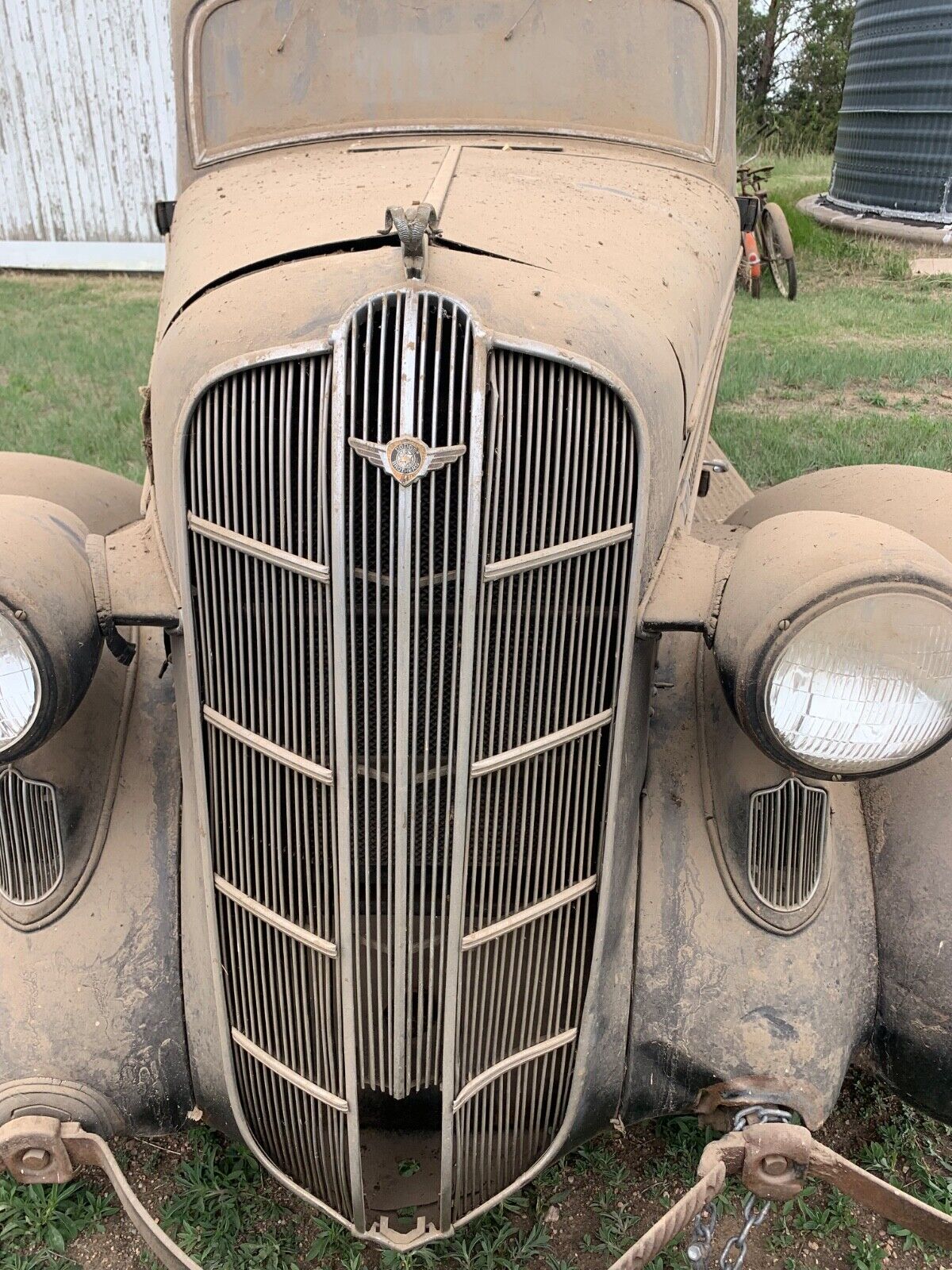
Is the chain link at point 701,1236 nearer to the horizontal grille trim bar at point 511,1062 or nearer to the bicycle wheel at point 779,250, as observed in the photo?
the horizontal grille trim bar at point 511,1062

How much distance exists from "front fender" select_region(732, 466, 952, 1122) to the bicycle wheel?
27.7ft

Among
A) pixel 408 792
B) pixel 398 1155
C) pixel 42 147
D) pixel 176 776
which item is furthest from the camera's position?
pixel 42 147

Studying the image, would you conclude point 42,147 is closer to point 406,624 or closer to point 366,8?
point 366,8

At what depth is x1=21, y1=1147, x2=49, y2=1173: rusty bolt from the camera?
190 centimetres

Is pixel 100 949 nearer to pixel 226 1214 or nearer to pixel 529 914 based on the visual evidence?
pixel 226 1214

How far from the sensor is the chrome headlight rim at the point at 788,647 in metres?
1.59

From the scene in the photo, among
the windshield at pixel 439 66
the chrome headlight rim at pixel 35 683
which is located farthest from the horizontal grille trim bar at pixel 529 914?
the windshield at pixel 439 66

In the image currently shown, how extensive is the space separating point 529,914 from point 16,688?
0.97 m

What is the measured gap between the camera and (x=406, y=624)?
1618mm

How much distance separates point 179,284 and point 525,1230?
224 cm

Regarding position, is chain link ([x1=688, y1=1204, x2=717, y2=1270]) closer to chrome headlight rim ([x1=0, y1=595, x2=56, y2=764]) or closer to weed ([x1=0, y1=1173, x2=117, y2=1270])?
weed ([x1=0, y1=1173, x2=117, y2=1270])

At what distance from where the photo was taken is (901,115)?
11.8 metres

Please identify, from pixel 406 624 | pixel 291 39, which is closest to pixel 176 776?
pixel 406 624

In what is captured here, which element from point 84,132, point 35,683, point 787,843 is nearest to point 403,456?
point 35,683
